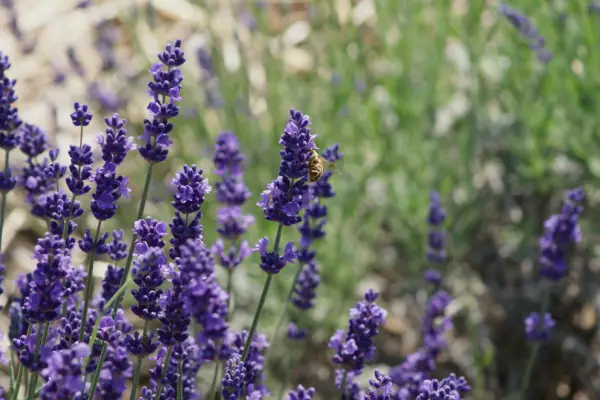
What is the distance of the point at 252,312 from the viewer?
4.64 metres

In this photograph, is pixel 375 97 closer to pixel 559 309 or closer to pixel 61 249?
pixel 559 309

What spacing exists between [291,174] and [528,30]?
99.8 inches

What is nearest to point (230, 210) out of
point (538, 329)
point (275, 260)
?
point (275, 260)

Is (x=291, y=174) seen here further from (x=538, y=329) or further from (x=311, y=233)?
(x=538, y=329)

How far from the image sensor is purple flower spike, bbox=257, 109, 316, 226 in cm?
184

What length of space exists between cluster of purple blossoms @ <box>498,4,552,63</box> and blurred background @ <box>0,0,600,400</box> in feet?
0.07

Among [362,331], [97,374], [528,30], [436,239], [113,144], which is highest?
[528,30]

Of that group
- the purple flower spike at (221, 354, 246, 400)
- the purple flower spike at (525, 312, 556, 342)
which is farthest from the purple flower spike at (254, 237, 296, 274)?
the purple flower spike at (525, 312, 556, 342)

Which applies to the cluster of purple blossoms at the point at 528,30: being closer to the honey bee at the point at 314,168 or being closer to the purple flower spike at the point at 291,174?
the honey bee at the point at 314,168

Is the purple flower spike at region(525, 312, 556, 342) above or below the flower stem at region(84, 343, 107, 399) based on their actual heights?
above

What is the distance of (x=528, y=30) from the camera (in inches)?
159

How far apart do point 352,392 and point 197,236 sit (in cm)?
67

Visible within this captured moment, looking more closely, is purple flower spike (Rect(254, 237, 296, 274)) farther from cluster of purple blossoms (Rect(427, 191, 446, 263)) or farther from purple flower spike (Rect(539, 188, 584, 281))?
cluster of purple blossoms (Rect(427, 191, 446, 263))

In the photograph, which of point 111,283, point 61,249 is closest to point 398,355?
point 111,283
